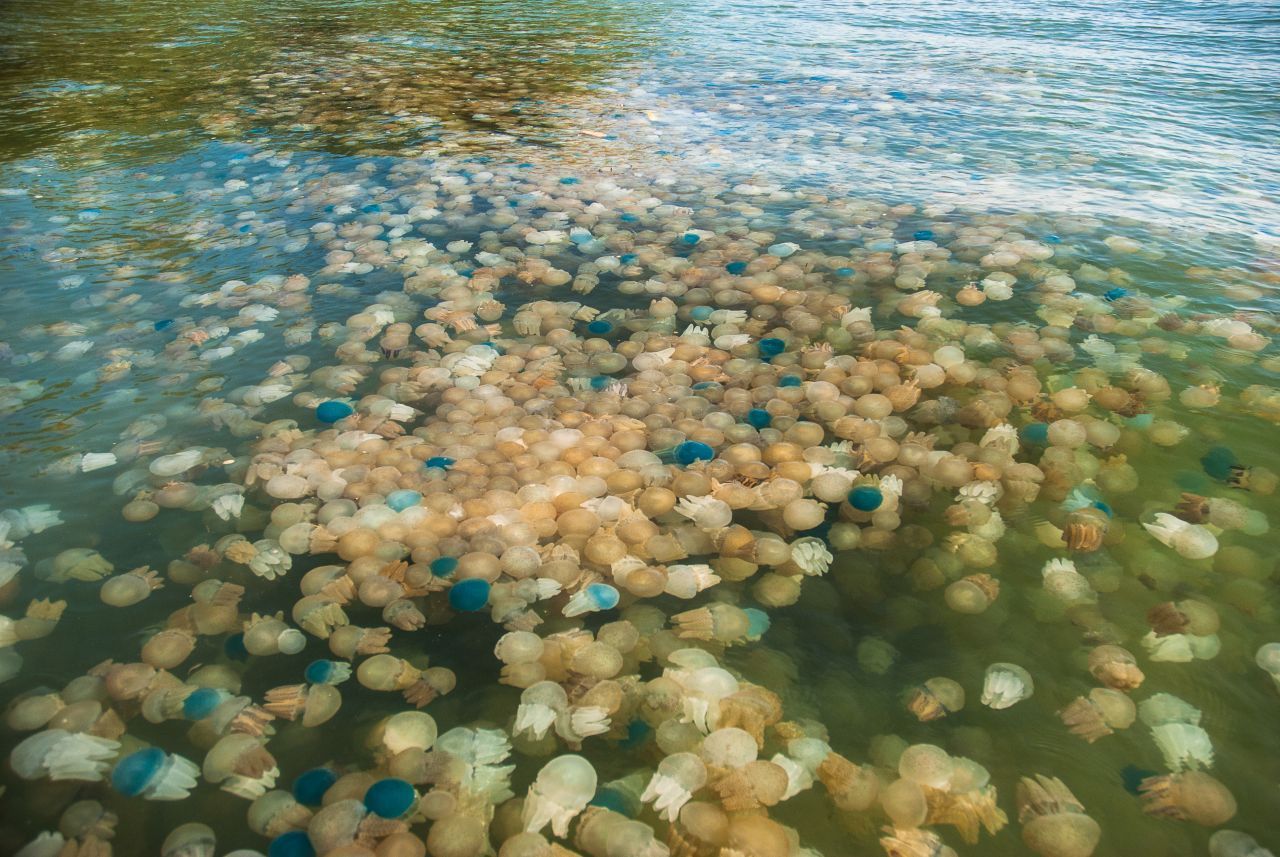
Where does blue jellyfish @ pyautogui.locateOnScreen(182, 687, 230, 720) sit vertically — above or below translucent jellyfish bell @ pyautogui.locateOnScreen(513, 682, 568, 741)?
below

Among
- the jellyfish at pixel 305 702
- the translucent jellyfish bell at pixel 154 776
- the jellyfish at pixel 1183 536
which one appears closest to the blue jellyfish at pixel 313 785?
the jellyfish at pixel 305 702

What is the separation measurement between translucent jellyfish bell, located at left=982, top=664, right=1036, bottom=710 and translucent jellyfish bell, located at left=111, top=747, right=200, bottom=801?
2.40 metres

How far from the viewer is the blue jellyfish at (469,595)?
2748 mm

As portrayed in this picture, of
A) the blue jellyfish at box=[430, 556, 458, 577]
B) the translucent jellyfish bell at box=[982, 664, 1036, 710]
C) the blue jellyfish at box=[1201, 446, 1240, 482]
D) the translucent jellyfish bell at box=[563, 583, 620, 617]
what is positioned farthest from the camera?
the blue jellyfish at box=[1201, 446, 1240, 482]

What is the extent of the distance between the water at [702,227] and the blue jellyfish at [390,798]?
170mm

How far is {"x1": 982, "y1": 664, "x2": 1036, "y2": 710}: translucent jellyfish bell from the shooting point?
2.43 metres

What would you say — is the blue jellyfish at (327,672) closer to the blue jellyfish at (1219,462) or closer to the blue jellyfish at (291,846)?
the blue jellyfish at (291,846)

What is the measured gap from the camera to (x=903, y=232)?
5590 millimetres

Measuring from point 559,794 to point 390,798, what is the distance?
1.52ft

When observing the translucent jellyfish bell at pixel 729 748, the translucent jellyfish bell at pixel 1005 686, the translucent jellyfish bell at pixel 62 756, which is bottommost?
the translucent jellyfish bell at pixel 62 756

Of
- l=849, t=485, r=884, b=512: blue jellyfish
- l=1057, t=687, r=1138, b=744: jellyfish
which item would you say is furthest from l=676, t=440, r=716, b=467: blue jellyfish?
l=1057, t=687, r=1138, b=744: jellyfish

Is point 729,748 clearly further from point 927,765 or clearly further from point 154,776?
point 154,776

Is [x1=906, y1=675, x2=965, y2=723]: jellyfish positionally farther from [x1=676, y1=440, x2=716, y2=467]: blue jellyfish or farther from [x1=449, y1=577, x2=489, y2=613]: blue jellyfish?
[x1=449, y1=577, x2=489, y2=613]: blue jellyfish

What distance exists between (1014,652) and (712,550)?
3.57ft
